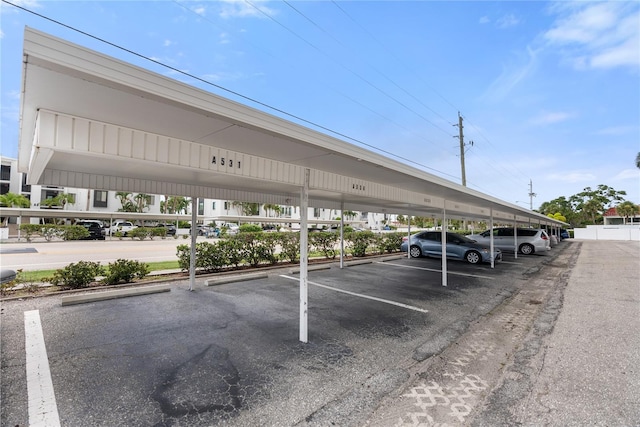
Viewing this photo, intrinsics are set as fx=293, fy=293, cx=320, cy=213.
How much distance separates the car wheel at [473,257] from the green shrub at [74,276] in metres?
13.3

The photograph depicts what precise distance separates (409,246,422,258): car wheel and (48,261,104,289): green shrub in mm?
12704

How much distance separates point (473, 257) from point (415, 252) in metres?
2.77

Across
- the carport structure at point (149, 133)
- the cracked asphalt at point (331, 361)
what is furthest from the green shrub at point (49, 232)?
the carport structure at point (149, 133)

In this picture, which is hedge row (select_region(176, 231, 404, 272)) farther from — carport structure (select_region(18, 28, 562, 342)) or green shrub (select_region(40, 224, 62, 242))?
green shrub (select_region(40, 224, 62, 242))

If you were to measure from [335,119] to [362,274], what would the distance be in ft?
29.4

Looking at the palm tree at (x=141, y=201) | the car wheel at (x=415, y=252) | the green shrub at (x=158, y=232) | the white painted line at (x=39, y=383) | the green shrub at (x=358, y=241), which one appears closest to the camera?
the white painted line at (x=39, y=383)

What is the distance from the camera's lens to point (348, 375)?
10.9ft

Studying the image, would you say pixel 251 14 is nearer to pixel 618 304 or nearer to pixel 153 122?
pixel 153 122

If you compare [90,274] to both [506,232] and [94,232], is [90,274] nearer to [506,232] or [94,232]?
[506,232]

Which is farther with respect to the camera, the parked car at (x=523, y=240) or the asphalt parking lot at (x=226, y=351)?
the parked car at (x=523, y=240)

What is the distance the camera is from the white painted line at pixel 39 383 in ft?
8.21

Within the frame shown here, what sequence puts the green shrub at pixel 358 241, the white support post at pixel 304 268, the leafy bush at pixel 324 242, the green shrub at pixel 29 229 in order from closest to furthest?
the white support post at pixel 304 268, the leafy bush at pixel 324 242, the green shrub at pixel 358 241, the green shrub at pixel 29 229

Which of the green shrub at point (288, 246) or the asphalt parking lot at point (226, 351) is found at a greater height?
the green shrub at point (288, 246)

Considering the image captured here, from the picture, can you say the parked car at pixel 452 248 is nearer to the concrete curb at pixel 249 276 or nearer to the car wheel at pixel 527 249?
the car wheel at pixel 527 249
